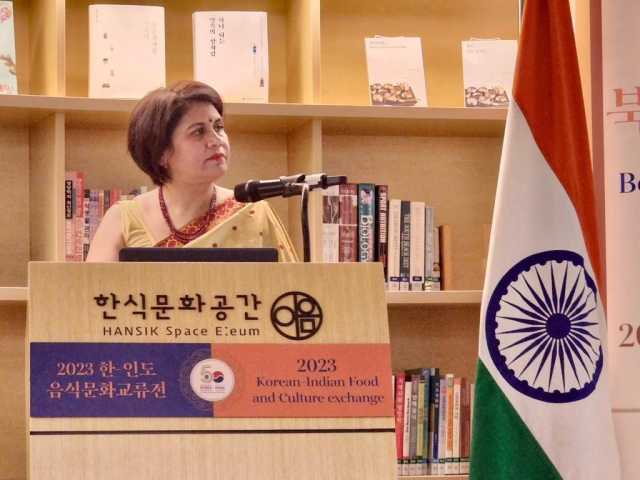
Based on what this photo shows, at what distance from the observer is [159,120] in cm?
230

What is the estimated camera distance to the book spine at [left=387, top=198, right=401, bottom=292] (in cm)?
290

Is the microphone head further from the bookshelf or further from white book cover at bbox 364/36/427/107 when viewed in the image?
white book cover at bbox 364/36/427/107

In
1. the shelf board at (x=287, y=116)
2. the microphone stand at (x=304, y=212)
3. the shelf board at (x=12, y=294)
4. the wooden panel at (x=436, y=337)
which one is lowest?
the wooden panel at (x=436, y=337)

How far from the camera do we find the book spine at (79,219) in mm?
2740

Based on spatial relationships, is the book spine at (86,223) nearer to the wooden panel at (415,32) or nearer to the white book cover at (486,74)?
the wooden panel at (415,32)

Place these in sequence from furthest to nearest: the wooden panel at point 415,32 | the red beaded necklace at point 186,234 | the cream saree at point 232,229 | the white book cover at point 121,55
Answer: the wooden panel at point 415,32
the white book cover at point 121,55
the red beaded necklace at point 186,234
the cream saree at point 232,229

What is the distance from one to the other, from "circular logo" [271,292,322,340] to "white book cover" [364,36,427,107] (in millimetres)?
1653

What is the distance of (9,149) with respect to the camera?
2986 mm

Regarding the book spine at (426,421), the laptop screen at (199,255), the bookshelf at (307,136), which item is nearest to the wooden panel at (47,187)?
the bookshelf at (307,136)

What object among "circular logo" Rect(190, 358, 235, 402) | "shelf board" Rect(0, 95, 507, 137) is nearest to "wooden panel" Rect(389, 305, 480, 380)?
"shelf board" Rect(0, 95, 507, 137)

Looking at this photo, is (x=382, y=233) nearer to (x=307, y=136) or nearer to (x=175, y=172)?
(x=307, y=136)

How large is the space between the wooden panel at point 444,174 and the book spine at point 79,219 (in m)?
0.80

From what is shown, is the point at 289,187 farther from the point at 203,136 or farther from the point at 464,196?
the point at 464,196

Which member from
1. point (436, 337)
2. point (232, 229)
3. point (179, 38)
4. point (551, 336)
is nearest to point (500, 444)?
point (551, 336)
